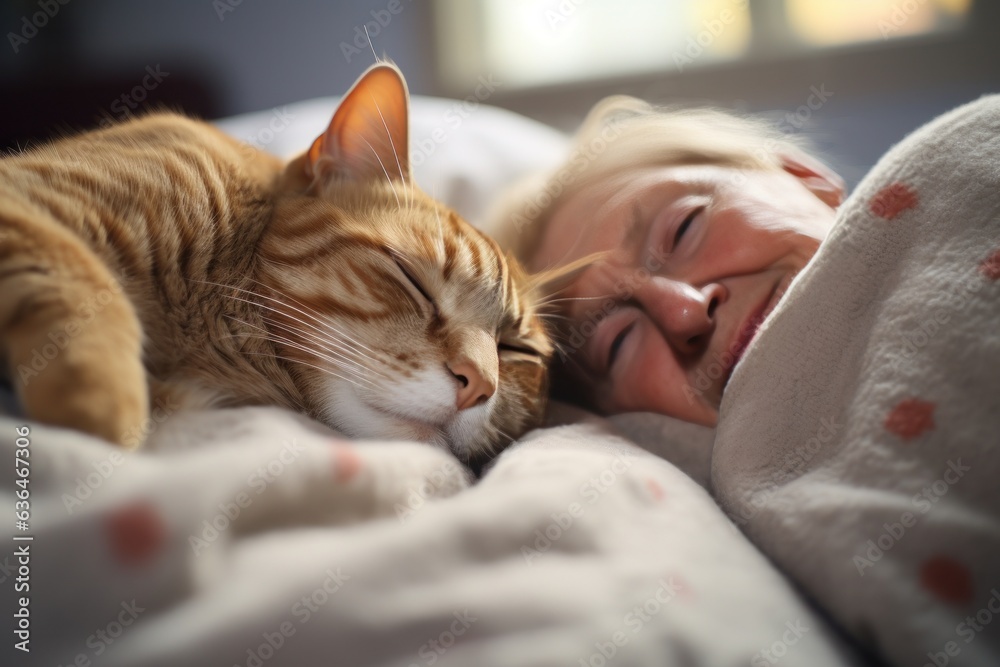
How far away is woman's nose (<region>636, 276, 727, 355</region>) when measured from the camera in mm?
1084

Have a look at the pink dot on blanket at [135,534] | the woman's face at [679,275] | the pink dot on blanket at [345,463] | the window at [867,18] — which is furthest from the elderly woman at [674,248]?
the window at [867,18]

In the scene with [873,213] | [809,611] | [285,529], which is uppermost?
[873,213]

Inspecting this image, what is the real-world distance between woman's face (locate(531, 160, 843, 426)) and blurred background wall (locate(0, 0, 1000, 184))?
132cm

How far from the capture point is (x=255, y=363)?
905 mm

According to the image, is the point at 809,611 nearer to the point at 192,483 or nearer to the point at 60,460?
the point at 192,483

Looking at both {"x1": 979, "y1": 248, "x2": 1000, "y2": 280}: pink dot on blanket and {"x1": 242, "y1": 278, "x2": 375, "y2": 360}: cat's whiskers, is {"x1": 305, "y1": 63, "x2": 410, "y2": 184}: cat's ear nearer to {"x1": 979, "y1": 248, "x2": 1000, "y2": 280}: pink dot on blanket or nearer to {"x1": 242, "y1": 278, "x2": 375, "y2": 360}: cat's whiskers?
{"x1": 242, "y1": 278, "x2": 375, "y2": 360}: cat's whiskers

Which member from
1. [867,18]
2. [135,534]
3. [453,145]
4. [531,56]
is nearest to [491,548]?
[135,534]

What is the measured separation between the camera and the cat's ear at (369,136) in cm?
105

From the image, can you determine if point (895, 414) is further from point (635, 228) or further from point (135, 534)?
point (135, 534)

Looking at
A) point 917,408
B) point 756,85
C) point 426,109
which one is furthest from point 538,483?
point 756,85

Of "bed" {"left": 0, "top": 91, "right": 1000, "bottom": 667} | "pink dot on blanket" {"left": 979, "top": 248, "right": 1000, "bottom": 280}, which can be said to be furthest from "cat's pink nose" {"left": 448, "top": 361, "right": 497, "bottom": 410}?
"pink dot on blanket" {"left": 979, "top": 248, "right": 1000, "bottom": 280}

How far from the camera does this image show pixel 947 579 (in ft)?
2.04

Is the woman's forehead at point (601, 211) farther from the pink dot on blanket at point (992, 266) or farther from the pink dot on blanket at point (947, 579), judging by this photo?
the pink dot on blanket at point (947, 579)

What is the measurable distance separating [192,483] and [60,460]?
0.34ft
